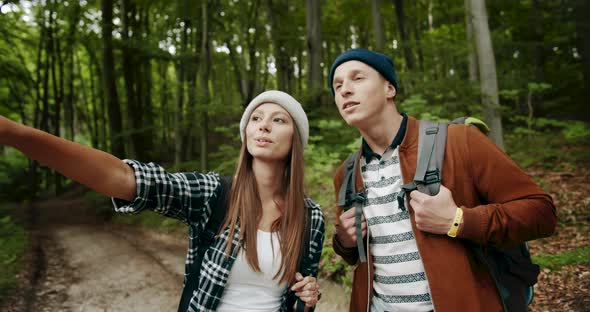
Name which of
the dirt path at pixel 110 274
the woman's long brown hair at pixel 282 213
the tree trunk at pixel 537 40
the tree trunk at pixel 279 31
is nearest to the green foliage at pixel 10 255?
the dirt path at pixel 110 274

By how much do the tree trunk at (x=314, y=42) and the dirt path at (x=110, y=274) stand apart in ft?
22.1

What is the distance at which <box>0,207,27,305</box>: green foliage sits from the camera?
6.18 m

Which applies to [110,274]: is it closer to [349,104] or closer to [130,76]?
[349,104]

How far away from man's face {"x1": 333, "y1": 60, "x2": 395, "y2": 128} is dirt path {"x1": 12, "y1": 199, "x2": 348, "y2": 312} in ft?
11.4

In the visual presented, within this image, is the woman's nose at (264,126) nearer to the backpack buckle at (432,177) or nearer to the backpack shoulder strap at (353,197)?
the backpack shoulder strap at (353,197)

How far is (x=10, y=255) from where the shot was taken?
25.7 feet

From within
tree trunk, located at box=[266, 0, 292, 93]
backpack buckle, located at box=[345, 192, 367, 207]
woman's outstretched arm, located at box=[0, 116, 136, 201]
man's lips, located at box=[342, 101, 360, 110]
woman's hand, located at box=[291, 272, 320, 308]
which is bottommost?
woman's hand, located at box=[291, 272, 320, 308]

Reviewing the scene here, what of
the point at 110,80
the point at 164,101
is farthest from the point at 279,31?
the point at 164,101

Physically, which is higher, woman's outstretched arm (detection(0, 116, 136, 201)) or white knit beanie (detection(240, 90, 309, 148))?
white knit beanie (detection(240, 90, 309, 148))

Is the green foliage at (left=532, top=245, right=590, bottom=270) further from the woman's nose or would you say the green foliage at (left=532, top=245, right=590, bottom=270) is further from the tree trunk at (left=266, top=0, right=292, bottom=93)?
the tree trunk at (left=266, top=0, right=292, bottom=93)


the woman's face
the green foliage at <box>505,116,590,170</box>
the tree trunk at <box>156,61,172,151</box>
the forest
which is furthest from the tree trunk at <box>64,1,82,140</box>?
the green foliage at <box>505,116,590,170</box>

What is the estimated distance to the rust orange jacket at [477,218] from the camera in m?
1.73

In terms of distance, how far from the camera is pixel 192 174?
204 centimetres

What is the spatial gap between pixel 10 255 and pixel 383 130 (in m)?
9.08
